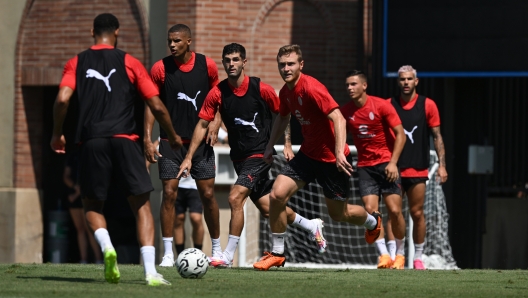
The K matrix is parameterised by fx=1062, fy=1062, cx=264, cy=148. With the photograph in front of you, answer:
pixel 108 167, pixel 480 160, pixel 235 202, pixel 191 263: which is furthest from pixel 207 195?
pixel 480 160

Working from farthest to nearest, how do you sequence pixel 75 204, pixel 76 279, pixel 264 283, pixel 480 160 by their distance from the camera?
pixel 75 204 < pixel 480 160 < pixel 76 279 < pixel 264 283

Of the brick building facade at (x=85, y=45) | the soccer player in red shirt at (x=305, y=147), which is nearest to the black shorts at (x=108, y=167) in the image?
the soccer player in red shirt at (x=305, y=147)

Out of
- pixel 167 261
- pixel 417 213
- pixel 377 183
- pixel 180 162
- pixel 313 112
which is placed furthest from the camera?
pixel 417 213

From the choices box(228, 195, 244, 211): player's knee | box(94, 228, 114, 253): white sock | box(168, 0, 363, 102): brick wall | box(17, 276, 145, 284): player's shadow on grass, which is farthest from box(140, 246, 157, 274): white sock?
box(168, 0, 363, 102): brick wall

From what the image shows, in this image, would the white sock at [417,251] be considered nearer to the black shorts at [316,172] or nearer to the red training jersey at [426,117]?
the red training jersey at [426,117]

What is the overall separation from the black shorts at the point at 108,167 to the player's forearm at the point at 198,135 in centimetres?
198

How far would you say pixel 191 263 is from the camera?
8.77 metres

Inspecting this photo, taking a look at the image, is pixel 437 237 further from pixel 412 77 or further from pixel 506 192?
pixel 412 77

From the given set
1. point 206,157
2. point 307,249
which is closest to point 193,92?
point 206,157

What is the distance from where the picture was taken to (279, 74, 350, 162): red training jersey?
965 centimetres

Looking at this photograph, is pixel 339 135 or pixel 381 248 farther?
pixel 381 248

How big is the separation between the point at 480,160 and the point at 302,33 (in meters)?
3.63

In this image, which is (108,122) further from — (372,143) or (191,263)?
(372,143)

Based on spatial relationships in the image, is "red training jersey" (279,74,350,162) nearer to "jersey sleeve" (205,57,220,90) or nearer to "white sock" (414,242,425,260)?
"jersey sleeve" (205,57,220,90)
